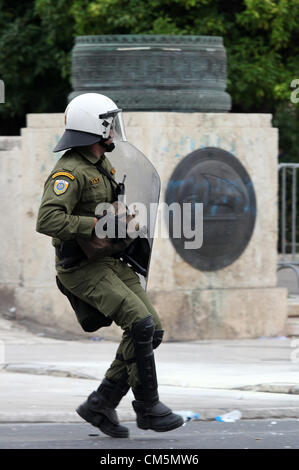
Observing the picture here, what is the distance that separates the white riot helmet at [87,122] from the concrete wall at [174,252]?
4462 mm

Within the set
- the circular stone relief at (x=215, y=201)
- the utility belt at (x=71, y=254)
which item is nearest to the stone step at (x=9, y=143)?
the circular stone relief at (x=215, y=201)

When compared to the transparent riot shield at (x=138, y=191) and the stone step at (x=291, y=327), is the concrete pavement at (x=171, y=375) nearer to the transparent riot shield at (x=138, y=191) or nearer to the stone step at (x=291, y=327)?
the stone step at (x=291, y=327)

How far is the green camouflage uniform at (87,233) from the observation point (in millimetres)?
6508

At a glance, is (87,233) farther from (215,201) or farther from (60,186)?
(215,201)

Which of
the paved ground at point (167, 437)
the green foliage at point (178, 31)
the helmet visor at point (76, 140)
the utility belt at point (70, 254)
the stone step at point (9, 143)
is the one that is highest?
the green foliage at point (178, 31)

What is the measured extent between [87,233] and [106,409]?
103 cm

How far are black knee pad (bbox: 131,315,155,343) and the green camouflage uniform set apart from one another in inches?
1.0

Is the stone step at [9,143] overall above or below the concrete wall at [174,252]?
above

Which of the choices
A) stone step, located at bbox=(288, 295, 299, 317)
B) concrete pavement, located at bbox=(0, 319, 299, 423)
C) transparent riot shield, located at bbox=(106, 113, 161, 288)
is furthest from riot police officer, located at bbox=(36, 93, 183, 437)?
stone step, located at bbox=(288, 295, 299, 317)

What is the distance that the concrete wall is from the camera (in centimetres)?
1137

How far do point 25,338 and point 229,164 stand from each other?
247 centimetres

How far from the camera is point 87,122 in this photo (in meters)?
6.74
